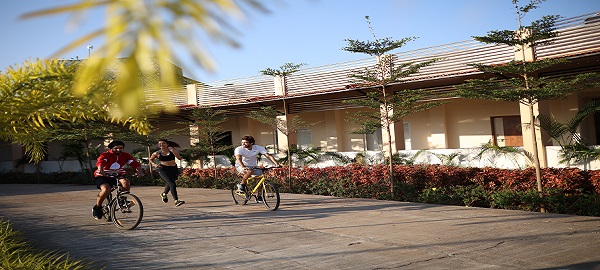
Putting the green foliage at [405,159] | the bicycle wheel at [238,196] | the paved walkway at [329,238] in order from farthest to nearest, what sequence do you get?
the green foliage at [405,159]
the bicycle wheel at [238,196]
the paved walkway at [329,238]

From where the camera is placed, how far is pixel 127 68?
103 centimetres

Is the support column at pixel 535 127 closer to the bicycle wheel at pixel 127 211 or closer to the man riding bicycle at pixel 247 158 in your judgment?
the man riding bicycle at pixel 247 158

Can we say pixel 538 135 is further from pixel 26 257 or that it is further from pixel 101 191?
pixel 26 257

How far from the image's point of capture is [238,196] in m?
13.3

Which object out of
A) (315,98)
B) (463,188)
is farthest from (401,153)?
(463,188)

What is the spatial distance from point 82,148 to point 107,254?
20.4 m

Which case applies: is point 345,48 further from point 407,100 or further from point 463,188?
point 463,188

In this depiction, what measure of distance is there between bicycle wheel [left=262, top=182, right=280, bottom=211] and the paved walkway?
19 centimetres

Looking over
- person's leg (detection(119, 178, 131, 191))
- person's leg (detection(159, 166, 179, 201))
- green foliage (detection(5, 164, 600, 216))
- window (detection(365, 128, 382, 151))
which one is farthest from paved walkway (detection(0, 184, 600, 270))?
window (detection(365, 128, 382, 151))

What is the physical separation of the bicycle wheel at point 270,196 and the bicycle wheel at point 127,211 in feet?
9.04

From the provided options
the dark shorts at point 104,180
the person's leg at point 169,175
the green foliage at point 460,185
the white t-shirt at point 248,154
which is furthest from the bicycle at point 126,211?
the green foliage at point 460,185

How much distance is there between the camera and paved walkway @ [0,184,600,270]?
21.8 ft

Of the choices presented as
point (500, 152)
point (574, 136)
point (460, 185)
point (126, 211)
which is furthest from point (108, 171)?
point (574, 136)

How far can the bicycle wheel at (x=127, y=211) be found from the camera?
9.55m
